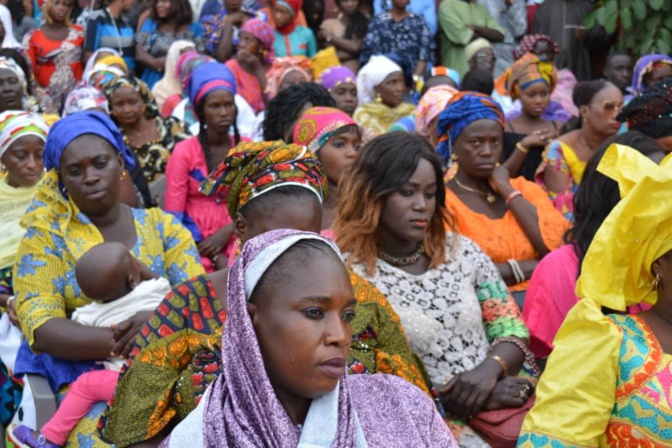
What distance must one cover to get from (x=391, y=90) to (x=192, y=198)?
3071 millimetres

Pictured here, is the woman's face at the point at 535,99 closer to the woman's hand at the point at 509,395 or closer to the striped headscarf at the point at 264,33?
the striped headscarf at the point at 264,33

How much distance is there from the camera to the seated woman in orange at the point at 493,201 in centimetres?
517

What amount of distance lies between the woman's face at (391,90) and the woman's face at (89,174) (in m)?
4.65

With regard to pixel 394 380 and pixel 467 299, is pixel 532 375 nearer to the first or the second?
pixel 467 299

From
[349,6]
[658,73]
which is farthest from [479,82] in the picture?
[349,6]

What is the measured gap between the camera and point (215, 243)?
587 cm

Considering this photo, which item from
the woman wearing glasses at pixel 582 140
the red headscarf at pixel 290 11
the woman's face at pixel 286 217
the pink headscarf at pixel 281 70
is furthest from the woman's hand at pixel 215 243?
the red headscarf at pixel 290 11

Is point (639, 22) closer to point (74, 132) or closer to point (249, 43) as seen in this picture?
point (249, 43)

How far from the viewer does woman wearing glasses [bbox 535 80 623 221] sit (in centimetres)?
656

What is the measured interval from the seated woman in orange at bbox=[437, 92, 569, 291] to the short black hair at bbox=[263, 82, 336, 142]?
117 cm

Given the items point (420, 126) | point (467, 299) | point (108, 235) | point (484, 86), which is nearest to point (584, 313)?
point (467, 299)

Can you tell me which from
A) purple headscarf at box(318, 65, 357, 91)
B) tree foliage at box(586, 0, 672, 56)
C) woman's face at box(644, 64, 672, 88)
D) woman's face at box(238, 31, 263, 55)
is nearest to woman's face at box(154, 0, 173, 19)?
woman's face at box(238, 31, 263, 55)

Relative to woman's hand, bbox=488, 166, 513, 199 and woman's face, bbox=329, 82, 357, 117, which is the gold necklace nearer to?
woman's hand, bbox=488, 166, 513, 199

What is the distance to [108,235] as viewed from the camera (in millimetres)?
4504
